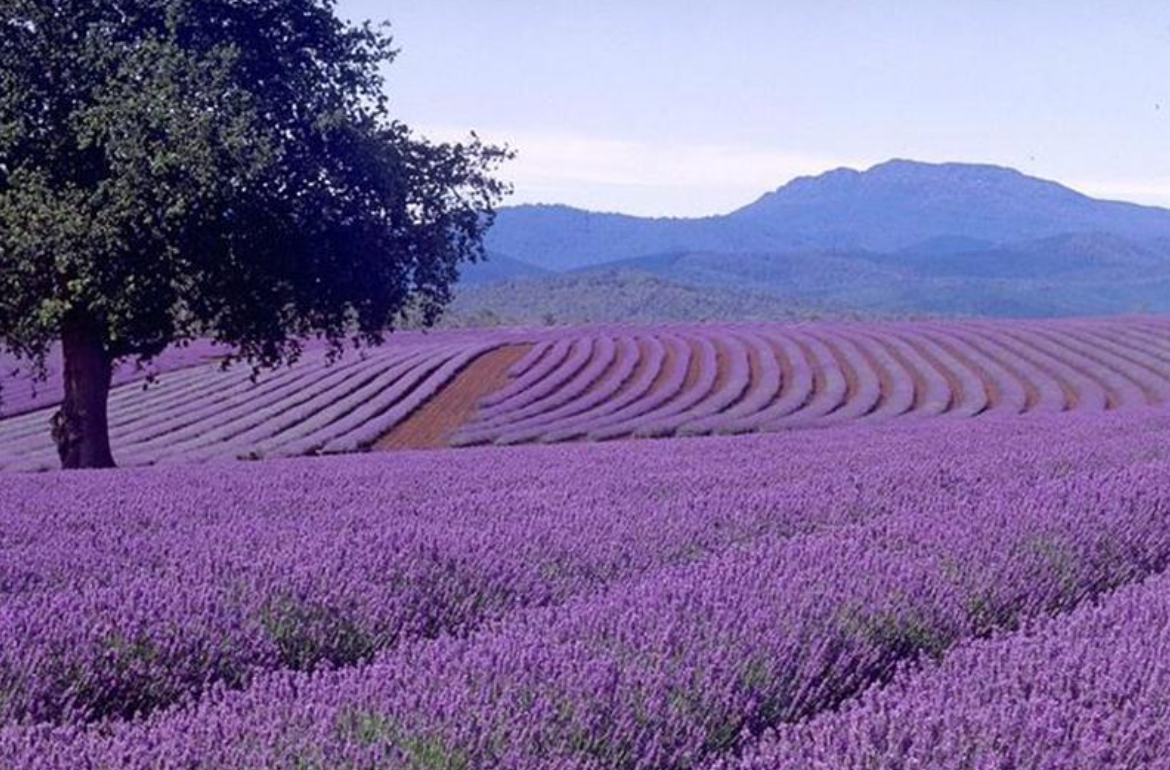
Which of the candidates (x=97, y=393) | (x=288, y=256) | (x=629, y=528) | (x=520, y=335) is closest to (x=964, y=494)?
(x=629, y=528)

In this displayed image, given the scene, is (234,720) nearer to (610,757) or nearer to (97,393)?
(610,757)

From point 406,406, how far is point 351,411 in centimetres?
94

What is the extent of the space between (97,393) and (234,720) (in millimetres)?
12674

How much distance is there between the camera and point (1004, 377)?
27141mm

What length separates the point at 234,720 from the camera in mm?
2611

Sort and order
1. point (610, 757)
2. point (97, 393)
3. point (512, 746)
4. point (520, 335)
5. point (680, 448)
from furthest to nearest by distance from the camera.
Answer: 1. point (520, 335)
2. point (97, 393)
3. point (680, 448)
4. point (610, 757)
5. point (512, 746)

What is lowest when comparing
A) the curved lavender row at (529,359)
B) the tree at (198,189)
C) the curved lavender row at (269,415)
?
the curved lavender row at (269,415)

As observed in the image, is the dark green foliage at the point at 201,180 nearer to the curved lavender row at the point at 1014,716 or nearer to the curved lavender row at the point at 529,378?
the curved lavender row at the point at 529,378

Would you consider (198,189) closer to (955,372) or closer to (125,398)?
(125,398)

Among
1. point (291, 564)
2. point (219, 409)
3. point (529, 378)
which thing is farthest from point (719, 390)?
point (291, 564)

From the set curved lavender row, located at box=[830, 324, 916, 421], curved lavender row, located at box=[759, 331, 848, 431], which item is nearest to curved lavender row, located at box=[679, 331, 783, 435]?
curved lavender row, located at box=[759, 331, 848, 431]

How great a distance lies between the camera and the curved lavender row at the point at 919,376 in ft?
75.4

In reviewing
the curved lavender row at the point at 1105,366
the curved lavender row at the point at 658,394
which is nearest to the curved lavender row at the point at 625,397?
the curved lavender row at the point at 658,394

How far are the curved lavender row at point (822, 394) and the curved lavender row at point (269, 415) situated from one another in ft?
20.1
